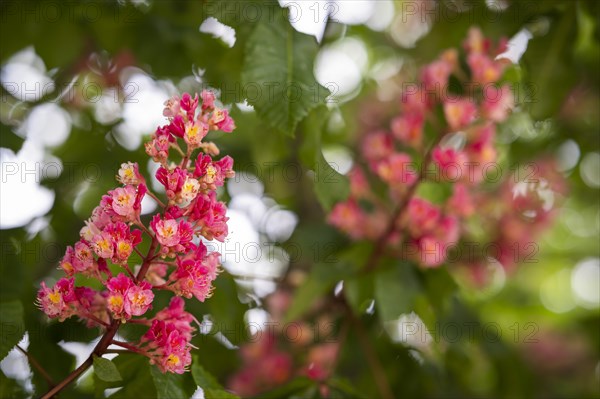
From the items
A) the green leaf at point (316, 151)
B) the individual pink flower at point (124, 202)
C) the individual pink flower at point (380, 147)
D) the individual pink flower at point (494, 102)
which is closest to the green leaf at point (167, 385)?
the individual pink flower at point (124, 202)


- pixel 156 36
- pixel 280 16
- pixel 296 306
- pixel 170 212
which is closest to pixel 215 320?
pixel 296 306

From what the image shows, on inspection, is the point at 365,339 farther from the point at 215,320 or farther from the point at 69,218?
the point at 69,218

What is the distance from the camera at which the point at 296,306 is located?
181 centimetres

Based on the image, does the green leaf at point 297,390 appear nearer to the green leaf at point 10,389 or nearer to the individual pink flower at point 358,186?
the green leaf at point 10,389

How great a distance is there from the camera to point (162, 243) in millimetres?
1018

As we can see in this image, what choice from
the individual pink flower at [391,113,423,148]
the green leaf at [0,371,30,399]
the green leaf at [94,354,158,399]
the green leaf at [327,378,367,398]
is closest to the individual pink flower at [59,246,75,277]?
the green leaf at [94,354,158,399]

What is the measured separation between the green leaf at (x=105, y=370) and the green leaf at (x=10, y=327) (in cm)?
17

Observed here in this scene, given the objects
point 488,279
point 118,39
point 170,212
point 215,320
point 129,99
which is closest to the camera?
point 170,212

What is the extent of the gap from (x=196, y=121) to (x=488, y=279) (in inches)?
62.9

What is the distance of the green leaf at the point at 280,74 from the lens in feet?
4.06

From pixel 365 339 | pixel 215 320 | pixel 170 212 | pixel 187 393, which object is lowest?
pixel 365 339

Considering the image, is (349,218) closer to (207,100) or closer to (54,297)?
(207,100)

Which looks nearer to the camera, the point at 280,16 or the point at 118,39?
the point at 280,16

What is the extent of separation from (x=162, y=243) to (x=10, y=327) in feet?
1.05
